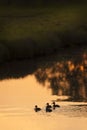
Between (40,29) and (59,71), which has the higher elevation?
(40,29)

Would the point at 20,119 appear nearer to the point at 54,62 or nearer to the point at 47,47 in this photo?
the point at 54,62

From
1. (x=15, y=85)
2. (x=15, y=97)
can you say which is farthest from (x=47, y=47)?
(x=15, y=97)

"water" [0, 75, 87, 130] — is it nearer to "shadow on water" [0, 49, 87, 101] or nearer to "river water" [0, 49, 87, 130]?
"river water" [0, 49, 87, 130]

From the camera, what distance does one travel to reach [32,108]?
47.6 meters

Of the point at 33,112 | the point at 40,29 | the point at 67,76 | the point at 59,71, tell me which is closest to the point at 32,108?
the point at 33,112

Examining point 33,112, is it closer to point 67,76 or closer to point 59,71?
point 67,76

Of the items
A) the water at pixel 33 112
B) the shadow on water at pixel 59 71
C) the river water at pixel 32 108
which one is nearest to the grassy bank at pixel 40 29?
the shadow on water at pixel 59 71

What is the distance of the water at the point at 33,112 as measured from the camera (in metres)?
42.8

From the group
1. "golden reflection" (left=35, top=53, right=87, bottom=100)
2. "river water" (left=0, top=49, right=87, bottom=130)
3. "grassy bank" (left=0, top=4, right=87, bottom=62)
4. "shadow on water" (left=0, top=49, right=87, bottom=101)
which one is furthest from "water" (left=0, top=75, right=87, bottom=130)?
"grassy bank" (left=0, top=4, right=87, bottom=62)

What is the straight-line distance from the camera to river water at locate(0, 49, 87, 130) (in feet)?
141

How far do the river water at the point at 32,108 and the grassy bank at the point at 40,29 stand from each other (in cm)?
1004

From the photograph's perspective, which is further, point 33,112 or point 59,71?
point 59,71

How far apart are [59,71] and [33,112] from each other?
569 inches

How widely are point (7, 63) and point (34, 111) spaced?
2167 cm
